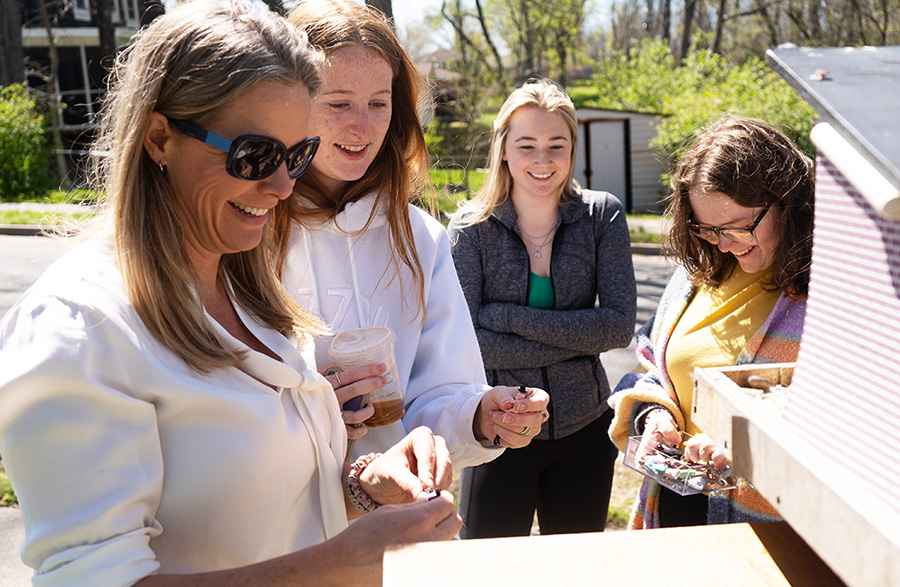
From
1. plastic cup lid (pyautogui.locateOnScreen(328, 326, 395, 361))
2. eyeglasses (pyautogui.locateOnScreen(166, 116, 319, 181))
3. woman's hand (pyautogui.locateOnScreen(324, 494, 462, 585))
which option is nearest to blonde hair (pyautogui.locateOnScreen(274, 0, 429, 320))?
plastic cup lid (pyautogui.locateOnScreen(328, 326, 395, 361))

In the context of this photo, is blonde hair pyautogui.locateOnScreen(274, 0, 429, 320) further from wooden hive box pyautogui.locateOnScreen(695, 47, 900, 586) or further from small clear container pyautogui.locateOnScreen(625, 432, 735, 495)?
wooden hive box pyautogui.locateOnScreen(695, 47, 900, 586)

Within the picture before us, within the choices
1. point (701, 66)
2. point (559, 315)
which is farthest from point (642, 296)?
point (701, 66)

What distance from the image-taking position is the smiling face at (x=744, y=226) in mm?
2209

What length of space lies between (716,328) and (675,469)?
475 mm

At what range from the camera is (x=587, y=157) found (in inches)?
701

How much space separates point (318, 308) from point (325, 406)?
1.85 feet

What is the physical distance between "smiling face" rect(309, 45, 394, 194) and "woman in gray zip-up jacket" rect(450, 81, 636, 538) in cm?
113

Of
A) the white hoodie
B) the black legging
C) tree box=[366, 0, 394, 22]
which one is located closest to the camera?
the white hoodie

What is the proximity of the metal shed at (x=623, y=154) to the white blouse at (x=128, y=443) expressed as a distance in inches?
659

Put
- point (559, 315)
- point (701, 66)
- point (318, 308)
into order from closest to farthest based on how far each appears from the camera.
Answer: point (318, 308) → point (559, 315) → point (701, 66)

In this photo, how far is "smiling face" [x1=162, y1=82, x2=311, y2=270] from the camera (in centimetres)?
128

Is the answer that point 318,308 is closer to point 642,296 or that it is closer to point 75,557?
point 75,557

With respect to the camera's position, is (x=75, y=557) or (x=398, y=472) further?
→ (x=398, y=472)

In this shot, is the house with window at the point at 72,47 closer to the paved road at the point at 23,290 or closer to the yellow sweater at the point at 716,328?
the paved road at the point at 23,290
